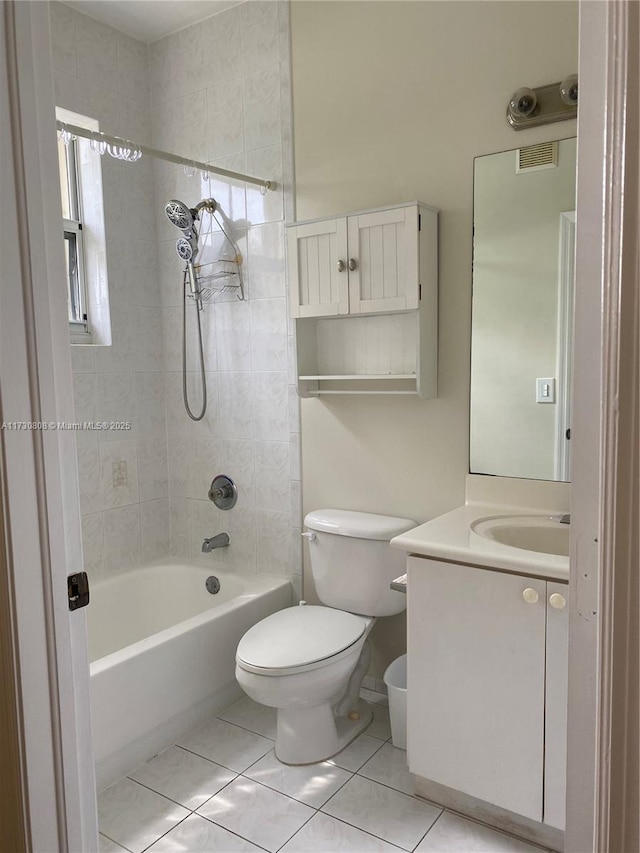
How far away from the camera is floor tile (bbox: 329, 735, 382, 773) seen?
2.23m

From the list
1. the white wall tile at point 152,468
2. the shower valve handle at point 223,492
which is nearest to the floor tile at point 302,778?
the shower valve handle at point 223,492

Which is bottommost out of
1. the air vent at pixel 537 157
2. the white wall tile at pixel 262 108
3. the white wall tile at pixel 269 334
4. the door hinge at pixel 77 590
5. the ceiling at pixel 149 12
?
the door hinge at pixel 77 590

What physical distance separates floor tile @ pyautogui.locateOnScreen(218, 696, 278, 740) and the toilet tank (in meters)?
0.51

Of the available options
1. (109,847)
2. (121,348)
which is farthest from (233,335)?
(109,847)

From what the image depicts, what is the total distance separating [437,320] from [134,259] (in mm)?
1481

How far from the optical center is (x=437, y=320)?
7.59 feet

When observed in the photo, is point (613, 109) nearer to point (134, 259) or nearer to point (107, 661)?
point (107, 661)

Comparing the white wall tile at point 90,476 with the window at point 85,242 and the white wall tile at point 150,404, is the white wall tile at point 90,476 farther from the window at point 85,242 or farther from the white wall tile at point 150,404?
the window at point 85,242

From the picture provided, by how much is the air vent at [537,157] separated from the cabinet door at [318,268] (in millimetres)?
615

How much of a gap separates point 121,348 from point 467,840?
2.30m

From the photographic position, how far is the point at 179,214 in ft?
8.95

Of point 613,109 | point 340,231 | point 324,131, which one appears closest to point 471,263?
point 340,231

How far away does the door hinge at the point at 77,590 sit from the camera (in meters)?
1.09

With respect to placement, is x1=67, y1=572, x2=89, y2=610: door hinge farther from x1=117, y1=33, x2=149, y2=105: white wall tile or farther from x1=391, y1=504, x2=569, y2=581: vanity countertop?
x1=117, y1=33, x2=149, y2=105: white wall tile
